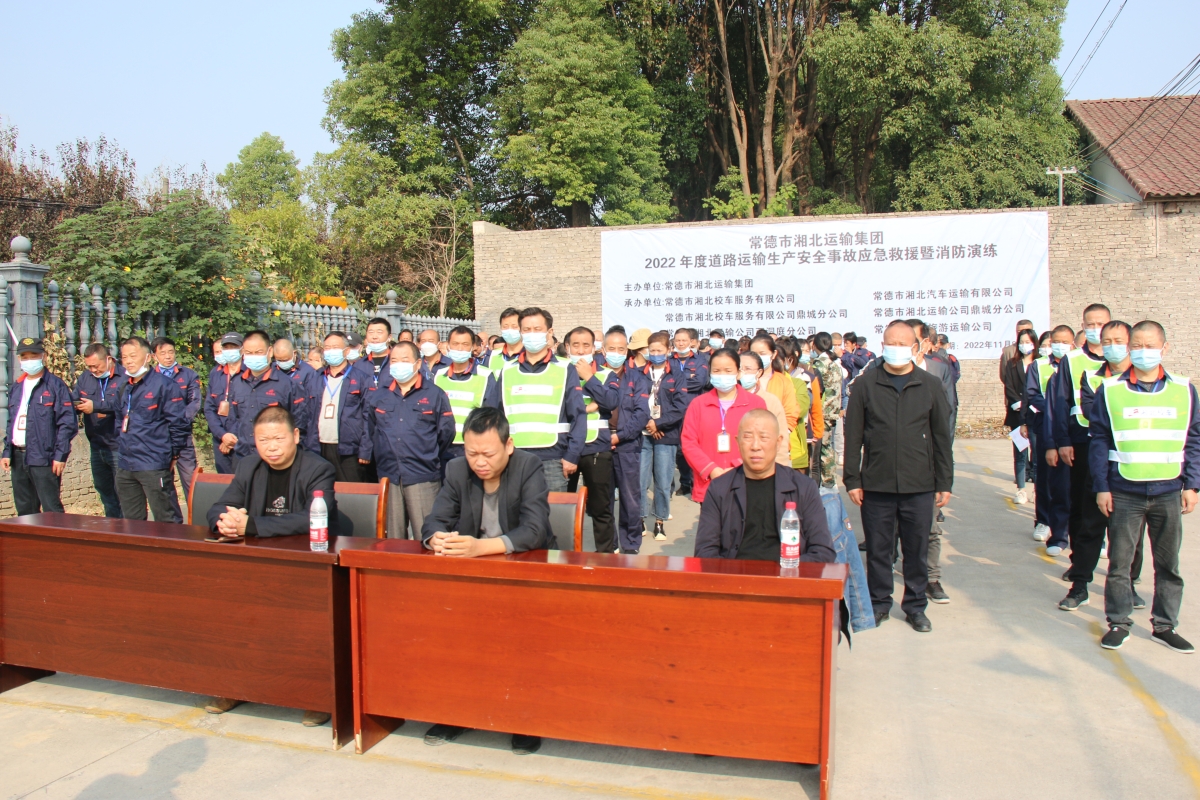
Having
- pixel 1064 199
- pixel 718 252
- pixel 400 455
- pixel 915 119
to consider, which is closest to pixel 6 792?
pixel 400 455

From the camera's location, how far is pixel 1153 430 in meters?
4.82

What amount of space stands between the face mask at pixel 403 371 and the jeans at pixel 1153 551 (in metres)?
4.53

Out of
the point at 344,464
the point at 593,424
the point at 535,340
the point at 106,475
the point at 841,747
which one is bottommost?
the point at 841,747

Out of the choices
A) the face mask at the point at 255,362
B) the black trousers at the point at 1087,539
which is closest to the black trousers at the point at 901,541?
the black trousers at the point at 1087,539

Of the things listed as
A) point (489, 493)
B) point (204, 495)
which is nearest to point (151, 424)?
point (204, 495)

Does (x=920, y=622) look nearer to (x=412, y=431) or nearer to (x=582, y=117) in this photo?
(x=412, y=431)

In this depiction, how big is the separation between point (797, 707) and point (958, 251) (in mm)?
13233

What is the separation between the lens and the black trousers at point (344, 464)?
7211 millimetres

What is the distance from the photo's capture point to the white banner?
14602mm

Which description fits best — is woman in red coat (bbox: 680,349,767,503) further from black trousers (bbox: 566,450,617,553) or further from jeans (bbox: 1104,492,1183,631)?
jeans (bbox: 1104,492,1183,631)

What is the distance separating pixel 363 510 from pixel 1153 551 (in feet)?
14.6

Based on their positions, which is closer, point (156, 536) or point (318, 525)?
point (318, 525)

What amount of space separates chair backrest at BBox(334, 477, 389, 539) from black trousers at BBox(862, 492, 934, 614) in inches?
114

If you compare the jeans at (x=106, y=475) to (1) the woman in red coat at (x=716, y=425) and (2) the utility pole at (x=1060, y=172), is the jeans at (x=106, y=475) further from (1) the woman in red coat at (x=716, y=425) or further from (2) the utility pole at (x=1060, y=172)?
(2) the utility pole at (x=1060, y=172)
